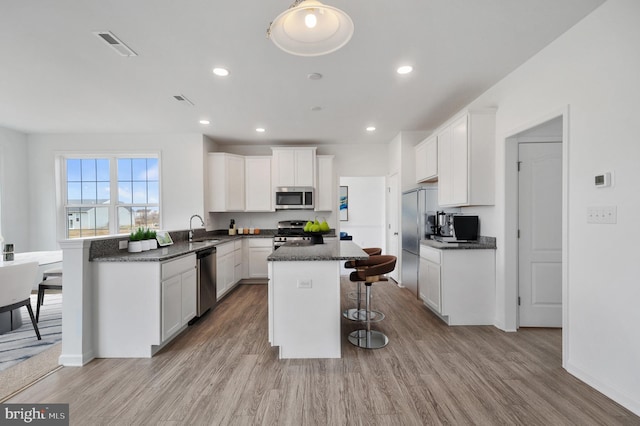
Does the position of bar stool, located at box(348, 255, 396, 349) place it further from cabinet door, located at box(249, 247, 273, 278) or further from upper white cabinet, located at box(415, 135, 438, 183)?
cabinet door, located at box(249, 247, 273, 278)

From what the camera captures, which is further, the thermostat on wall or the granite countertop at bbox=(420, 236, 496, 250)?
the granite countertop at bbox=(420, 236, 496, 250)

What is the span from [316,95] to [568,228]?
2798 mm

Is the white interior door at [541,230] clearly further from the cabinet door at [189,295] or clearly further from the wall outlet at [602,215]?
the cabinet door at [189,295]

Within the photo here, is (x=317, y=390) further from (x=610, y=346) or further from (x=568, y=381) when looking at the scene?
(x=610, y=346)

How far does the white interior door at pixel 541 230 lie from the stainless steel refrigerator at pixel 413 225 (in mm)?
1246

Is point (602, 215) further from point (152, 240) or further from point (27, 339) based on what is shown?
point (27, 339)

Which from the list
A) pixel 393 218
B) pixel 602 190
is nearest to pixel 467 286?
pixel 602 190

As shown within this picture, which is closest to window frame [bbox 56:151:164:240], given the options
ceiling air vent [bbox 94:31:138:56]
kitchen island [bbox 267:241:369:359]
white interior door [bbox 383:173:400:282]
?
ceiling air vent [bbox 94:31:138:56]

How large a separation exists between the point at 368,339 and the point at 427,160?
2709mm

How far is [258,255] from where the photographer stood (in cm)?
524

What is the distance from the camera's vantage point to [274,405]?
6.18ft

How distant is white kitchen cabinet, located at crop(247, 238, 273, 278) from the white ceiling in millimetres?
2154

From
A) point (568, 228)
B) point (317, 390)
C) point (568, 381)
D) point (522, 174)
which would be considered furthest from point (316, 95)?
point (568, 381)

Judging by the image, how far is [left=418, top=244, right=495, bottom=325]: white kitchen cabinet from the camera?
10.5 feet
